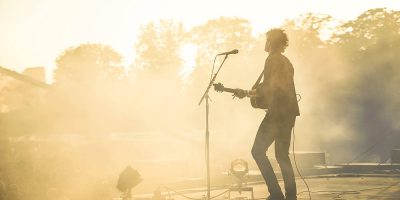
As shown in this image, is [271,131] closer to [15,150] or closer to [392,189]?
[392,189]

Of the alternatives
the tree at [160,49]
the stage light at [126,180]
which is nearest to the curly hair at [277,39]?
the stage light at [126,180]

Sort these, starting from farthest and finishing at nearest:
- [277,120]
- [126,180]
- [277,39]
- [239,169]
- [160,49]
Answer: [160,49] → [239,169] → [126,180] → [277,39] → [277,120]

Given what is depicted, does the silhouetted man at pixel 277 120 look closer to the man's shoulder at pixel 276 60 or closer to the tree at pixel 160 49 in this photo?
the man's shoulder at pixel 276 60

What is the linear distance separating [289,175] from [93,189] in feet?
22.5

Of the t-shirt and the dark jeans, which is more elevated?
the t-shirt

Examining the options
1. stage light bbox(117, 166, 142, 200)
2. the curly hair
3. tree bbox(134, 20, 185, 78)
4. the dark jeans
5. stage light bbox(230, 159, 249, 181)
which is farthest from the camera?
tree bbox(134, 20, 185, 78)

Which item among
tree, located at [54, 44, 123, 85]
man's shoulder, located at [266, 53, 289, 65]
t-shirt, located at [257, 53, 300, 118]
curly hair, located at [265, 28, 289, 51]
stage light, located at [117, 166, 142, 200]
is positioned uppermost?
tree, located at [54, 44, 123, 85]

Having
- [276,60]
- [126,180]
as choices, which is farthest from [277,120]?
[126,180]

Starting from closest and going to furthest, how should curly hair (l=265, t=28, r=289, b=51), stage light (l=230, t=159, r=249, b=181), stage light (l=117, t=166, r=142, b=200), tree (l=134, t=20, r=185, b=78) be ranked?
curly hair (l=265, t=28, r=289, b=51) → stage light (l=117, t=166, r=142, b=200) → stage light (l=230, t=159, r=249, b=181) → tree (l=134, t=20, r=185, b=78)

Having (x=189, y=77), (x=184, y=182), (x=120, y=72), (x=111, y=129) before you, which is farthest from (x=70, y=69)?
(x=184, y=182)

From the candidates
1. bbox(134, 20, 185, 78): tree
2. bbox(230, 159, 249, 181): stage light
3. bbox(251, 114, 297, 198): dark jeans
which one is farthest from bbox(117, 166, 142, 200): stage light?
bbox(134, 20, 185, 78): tree

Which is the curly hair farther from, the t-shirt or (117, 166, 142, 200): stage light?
(117, 166, 142, 200): stage light

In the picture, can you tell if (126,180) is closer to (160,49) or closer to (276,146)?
(276,146)

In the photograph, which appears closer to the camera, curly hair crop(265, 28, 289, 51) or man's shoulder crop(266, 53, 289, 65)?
man's shoulder crop(266, 53, 289, 65)
